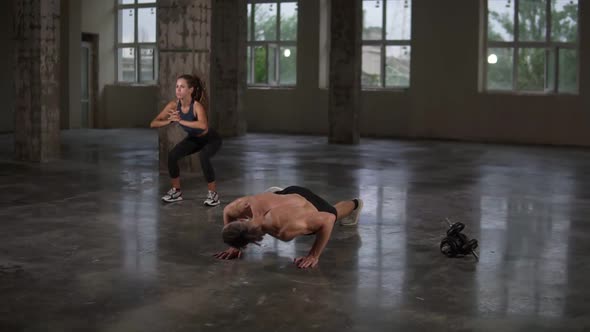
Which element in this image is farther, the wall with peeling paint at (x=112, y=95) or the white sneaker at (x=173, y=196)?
the wall with peeling paint at (x=112, y=95)

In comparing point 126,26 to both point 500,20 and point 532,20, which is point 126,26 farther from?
point 532,20

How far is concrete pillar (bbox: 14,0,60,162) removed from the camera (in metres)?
14.7

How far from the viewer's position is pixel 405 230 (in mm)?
8484

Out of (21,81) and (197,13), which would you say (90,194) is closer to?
(197,13)

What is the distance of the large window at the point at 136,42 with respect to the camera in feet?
88.1

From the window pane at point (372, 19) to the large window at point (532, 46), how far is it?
3127 mm

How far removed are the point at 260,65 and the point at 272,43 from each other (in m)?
0.78

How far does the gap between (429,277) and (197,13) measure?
8.25 metres

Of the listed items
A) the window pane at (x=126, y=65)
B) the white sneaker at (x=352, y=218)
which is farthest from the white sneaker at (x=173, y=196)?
the window pane at (x=126, y=65)

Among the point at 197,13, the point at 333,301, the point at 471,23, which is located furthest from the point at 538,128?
the point at 333,301

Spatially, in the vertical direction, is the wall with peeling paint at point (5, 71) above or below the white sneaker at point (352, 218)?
above

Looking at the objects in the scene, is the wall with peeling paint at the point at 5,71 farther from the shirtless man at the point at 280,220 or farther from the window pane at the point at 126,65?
the shirtless man at the point at 280,220

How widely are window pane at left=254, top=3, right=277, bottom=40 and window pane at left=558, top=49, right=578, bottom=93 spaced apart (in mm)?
8322

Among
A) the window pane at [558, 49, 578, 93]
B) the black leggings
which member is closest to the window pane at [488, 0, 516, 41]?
the window pane at [558, 49, 578, 93]
